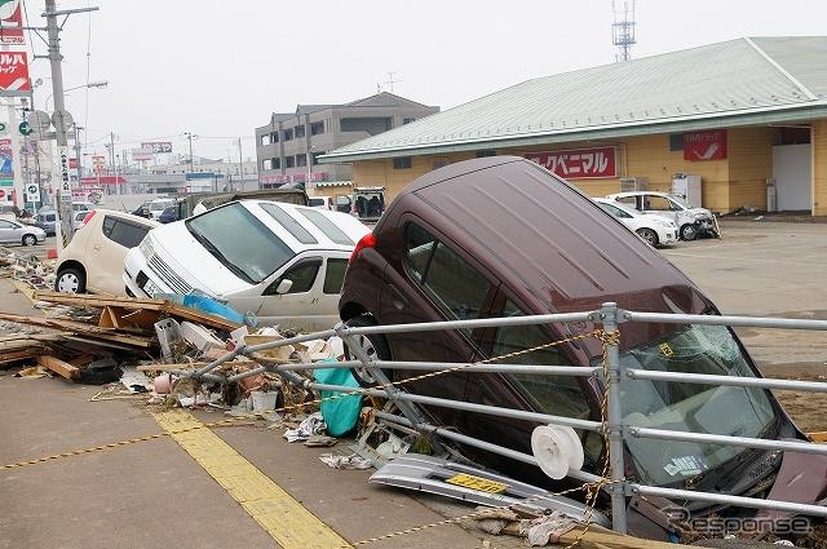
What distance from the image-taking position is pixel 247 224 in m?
12.2

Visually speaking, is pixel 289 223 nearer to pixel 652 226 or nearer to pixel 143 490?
pixel 143 490

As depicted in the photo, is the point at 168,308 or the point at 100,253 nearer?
the point at 168,308

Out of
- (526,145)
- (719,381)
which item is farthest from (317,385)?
(526,145)

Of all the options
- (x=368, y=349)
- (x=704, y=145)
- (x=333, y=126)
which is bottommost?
(x=368, y=349)

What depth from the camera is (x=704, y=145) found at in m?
35.0

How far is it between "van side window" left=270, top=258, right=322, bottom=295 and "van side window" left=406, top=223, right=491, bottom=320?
527 centimetres

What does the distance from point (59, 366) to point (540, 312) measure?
19.2 ft

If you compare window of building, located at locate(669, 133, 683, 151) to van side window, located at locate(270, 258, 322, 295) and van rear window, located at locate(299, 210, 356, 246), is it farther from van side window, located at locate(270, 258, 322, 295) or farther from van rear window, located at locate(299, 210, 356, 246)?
van side window, located at locate(270, 258, 322, 295)

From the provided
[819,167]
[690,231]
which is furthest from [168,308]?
[819,167]

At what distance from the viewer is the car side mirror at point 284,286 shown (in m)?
11.2

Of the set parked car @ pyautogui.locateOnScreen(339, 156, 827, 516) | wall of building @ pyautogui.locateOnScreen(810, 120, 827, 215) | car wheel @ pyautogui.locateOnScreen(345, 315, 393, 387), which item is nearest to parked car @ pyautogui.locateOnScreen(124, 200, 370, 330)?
car wheel @ pyautogui.locateOnScreen(345, 315, 393, 387)

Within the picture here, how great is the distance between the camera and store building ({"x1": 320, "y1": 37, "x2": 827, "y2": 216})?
3184 centimetres

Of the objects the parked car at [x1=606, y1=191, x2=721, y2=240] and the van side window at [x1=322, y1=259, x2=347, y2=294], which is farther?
the parked car at [x1=606, y1=191, x2=721, y2=240]

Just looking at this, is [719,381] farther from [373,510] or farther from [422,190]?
[422,190]
